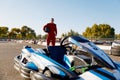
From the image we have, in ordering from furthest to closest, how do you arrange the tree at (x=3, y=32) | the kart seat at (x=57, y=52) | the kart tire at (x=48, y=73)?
the tree at (x=3, y=32) < the kart seat at (x=57, y=52) < the kart tire at (x=48, y=73)

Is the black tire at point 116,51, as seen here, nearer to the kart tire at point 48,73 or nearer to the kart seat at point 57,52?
the kart seat at point 57,52

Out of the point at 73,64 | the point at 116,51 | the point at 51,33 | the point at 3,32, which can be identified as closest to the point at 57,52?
the point at 73,64

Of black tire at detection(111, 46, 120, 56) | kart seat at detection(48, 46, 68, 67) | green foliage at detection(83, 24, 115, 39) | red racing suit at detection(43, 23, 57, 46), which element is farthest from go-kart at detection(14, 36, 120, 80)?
green foliage at detection(83, 24, 115, 39)

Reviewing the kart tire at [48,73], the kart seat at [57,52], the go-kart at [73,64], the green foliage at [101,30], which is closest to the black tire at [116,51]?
the go-kart at [73,64]

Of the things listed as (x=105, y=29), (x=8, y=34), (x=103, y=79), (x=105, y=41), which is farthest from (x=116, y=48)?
(x=8, y=34)

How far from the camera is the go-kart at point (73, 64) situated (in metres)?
4.92

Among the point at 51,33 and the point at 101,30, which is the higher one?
the point at 101,30

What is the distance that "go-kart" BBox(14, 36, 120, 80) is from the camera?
16.1 feet

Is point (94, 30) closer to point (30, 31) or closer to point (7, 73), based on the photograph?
point (30, 31)

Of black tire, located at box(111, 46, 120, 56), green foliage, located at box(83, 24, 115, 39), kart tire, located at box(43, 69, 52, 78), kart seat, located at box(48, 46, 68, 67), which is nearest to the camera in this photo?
kart tire, located at box(43, 69, 52, 78)

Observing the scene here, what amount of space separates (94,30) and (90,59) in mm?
94541

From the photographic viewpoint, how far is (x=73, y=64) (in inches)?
235

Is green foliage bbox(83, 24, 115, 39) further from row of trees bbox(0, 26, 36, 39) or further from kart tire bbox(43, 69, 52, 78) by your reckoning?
kart tire bbox(43, 69, 52, 78)

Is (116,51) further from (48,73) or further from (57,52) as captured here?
(48,73)
